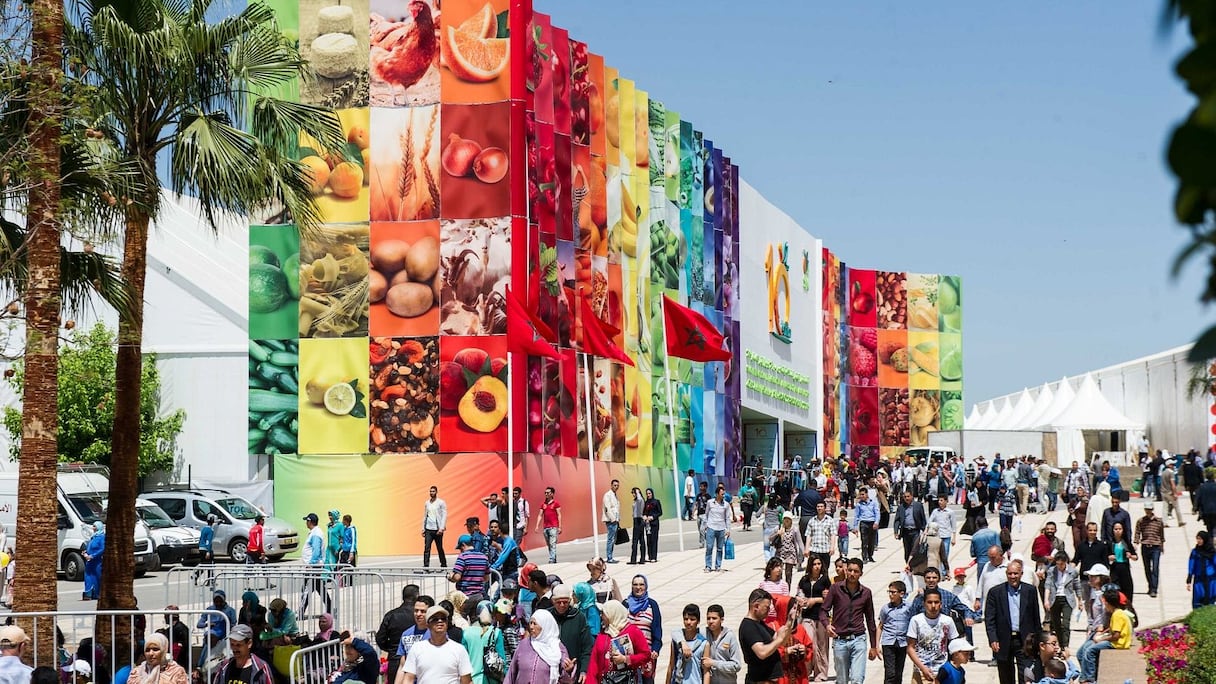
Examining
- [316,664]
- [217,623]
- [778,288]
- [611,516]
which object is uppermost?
[778,288]

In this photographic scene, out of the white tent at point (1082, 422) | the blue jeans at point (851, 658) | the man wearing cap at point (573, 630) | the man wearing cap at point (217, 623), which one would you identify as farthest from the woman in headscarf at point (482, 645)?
the white tent at point (1082, 422)

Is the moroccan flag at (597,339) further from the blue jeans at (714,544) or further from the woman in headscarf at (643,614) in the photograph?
the woman in headscarf at (643,614)

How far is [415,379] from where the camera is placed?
39281mm

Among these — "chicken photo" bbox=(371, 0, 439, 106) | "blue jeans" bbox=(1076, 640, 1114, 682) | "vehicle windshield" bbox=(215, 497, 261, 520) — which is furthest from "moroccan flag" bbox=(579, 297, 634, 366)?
"blue jeans" bbox=(1076, 640, 1114, 682)

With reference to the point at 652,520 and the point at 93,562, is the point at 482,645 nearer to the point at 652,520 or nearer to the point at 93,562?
the point at 93,562

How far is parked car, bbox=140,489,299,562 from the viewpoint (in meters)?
35.5

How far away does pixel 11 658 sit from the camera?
11.6 metres

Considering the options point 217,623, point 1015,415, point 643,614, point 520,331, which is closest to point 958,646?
point 643,614

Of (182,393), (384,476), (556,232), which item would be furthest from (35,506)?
(182,393)

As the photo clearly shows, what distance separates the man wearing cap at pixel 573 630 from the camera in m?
13.8

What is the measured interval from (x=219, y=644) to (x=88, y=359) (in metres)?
30.1

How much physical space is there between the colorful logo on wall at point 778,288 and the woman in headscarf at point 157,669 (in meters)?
56.9

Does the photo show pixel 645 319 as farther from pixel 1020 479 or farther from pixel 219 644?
pixel 219 644

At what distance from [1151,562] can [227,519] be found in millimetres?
A: 20023
